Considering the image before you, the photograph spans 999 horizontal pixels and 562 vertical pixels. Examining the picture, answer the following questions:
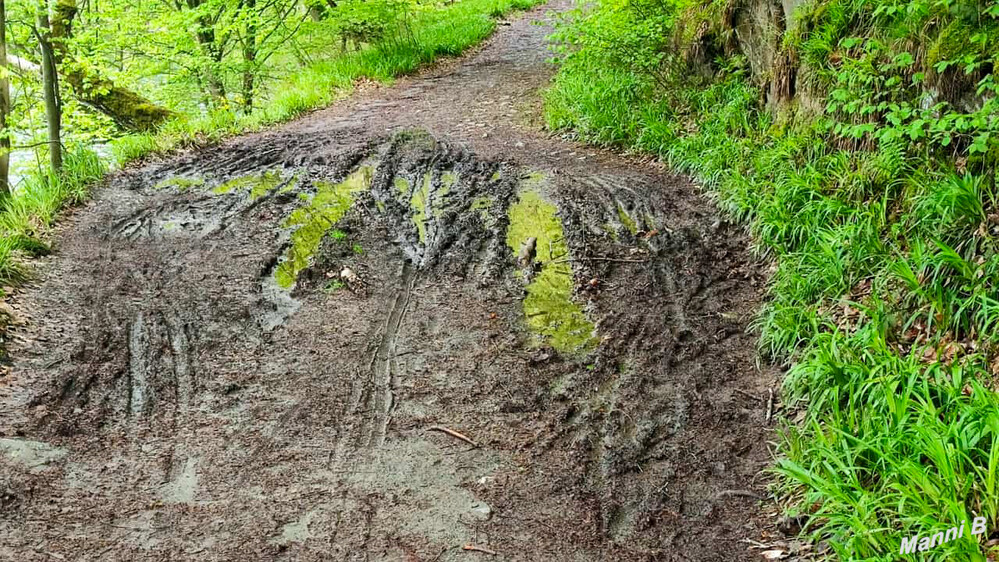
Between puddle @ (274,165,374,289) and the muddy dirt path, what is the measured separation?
29 mm

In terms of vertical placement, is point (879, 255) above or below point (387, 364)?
above

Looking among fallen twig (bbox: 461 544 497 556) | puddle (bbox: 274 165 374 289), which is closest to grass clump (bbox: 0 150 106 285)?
puddle (bbox: 274 165 374 289)

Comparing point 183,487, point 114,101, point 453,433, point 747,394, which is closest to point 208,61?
point 114,101

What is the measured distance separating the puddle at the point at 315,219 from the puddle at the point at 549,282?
166 cm

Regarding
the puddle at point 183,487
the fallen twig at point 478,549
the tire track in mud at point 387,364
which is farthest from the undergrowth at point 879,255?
the puddle at point 183,487

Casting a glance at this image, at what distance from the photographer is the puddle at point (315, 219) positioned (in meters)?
5.79

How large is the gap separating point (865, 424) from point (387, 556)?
232cm

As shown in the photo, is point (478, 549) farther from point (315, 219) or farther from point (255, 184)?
point (255, 184)

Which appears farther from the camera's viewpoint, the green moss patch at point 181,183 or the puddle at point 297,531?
the green moss patch at point 181,183

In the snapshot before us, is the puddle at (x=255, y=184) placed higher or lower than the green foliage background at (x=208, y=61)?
lower

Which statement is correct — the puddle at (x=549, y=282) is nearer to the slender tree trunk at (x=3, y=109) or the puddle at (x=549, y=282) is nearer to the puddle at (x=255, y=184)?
the puddle at (x=255, y=184)

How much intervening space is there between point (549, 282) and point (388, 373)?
1592mm

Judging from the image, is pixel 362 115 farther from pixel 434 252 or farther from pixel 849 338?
pixel 849 338

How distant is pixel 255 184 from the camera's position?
7.43 metres
